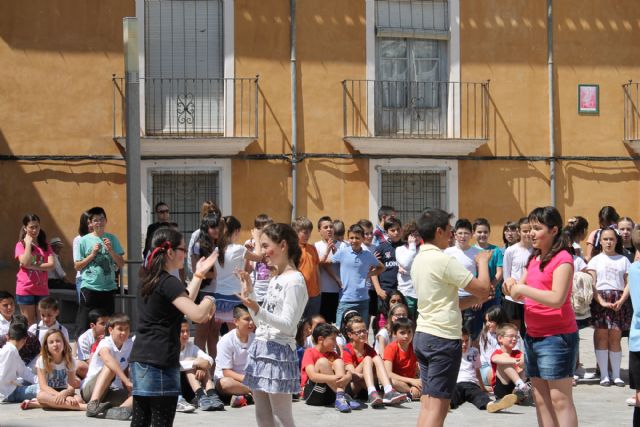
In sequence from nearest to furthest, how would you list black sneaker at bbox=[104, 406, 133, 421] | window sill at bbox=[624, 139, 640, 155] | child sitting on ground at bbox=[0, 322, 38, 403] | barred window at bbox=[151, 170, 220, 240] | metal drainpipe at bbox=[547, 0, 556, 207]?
black sneaker at bbox=[104, 406, 133, 421]
child sitting on ground at bbox=[0, 322, 38, 403]
barred window at bbox=[151, 170, 220, 240]
metal drainpipe at bbox=[547, 0, 556, 207]
window sill at bbox=[624, 139, 640, 155]

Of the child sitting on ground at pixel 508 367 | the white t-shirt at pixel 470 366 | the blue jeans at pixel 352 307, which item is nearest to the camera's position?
the child sitting on ground at pixel 508 367

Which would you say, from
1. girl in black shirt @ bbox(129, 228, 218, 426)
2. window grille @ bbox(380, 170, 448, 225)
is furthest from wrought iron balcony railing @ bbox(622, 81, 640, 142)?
girl in black shirt @ bbox(129, 228, 218, 426)

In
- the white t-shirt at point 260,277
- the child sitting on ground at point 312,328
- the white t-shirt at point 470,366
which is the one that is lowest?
the white t-shirt at point 470,366

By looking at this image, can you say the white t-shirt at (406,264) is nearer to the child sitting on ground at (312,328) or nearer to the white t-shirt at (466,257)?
the white t-shirt at (466,257)

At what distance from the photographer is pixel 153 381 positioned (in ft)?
23.9

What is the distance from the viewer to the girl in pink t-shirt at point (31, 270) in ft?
46.2

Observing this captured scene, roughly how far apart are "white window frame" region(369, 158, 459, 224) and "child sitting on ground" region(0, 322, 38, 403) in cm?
889

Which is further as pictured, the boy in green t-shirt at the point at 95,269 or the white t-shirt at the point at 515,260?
the boy in green t-shirt at the point at 95,269

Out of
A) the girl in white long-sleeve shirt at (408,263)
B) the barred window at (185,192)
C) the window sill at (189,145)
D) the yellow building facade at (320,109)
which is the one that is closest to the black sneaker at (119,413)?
the girl in white long-sleeve shirt at (408,263)

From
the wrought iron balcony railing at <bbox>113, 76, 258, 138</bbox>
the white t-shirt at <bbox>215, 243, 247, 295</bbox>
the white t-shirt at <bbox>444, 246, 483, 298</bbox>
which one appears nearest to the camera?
the white t-shirt at <bbox>215, 243, 247, 295</bbox>

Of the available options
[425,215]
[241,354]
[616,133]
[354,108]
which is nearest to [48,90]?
[354,108]

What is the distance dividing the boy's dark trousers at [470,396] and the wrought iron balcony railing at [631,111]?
10239 mm

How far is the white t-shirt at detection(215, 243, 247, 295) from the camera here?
12641mm

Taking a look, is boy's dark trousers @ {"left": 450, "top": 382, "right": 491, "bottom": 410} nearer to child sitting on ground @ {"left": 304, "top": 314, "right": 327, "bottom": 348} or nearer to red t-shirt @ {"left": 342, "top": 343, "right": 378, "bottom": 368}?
red t-shirt @ {"left": 342, "top": 343, "right": 378, "bottom": 368}
